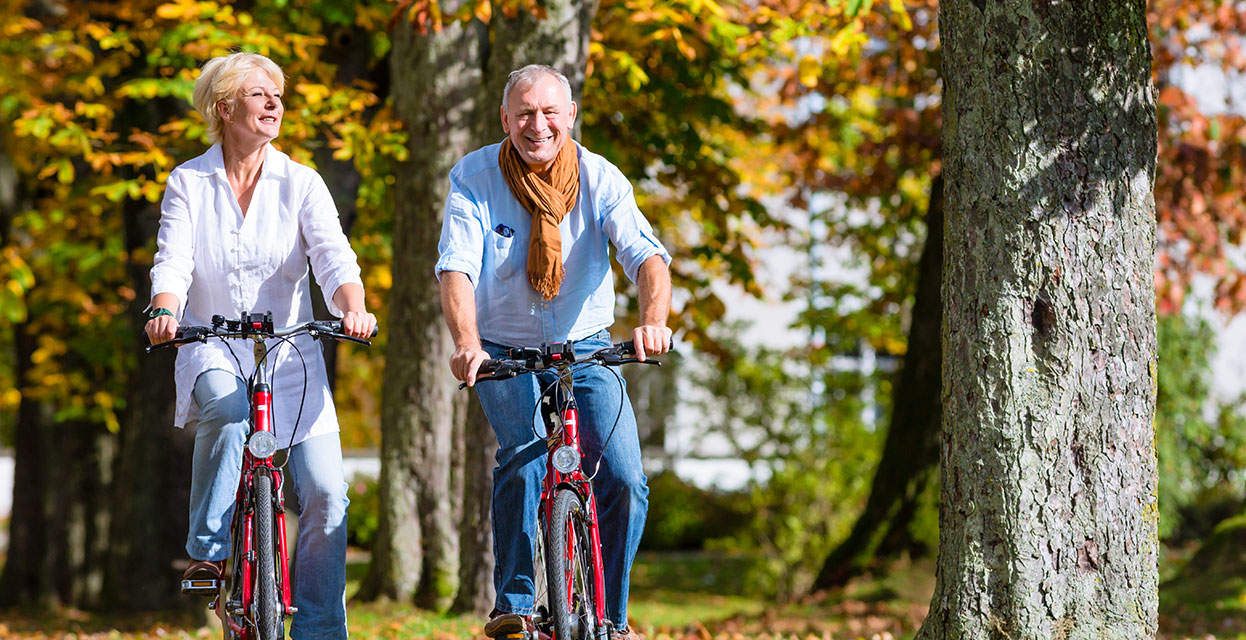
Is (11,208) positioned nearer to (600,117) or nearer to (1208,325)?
(600,117)

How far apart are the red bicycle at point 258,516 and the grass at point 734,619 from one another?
7.97 ft

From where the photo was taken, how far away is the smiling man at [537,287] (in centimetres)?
424

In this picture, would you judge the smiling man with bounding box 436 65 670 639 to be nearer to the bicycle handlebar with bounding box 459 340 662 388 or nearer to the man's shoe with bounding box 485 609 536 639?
the man's shoe with bounding box 485 609 536 639

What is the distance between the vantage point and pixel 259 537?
418cm

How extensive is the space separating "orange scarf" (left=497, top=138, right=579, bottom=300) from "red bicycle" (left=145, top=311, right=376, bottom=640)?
1.99 ft

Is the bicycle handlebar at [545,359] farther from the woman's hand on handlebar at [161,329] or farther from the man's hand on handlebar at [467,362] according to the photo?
the woman's hand on handlebar at [161,329]

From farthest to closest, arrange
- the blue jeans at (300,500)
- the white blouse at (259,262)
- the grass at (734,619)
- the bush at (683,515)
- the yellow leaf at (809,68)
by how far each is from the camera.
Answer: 1. the bush at (683,515)
2. the yellow leaf at (809,68)
3. the grass at (734,619)
4. the white blouse at (259,262)
5. the blue jeans at (300,500)

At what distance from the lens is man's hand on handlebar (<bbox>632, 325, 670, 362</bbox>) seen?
12.9 ft

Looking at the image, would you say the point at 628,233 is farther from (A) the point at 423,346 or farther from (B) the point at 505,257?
(A) the point at 423,346

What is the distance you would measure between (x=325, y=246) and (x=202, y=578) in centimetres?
114

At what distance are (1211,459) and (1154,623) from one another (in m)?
13.2

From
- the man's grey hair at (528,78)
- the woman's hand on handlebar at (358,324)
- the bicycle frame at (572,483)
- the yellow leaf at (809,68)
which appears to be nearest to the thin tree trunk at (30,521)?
the yellow leaf at (809,68)

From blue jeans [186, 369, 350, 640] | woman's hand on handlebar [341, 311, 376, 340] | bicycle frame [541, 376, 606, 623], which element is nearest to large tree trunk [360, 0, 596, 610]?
blue jeans [186, 369, 350, 640]

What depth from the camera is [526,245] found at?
14.2 feet
